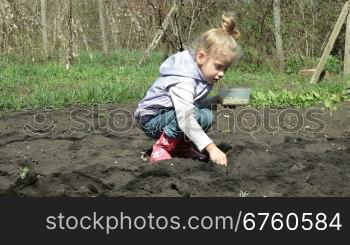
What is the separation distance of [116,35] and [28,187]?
37.2ft

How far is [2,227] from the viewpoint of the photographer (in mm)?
2385

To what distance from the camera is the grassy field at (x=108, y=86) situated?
571 centimetres

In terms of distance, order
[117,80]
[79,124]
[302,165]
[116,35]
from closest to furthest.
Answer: [302,165], [79,124], [117,80], [116,35]

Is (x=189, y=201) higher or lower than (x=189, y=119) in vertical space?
lower

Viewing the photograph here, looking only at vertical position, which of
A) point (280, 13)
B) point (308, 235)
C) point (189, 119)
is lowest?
point (308, 235)

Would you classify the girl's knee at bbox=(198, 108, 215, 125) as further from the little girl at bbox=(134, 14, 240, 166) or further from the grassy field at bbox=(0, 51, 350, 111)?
the grassy field at bbox=(0, 51, 350, 111)

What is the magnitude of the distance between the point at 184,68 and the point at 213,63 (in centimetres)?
17

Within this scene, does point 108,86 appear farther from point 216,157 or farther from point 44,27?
point 44,27

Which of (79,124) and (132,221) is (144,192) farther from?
(79,124)

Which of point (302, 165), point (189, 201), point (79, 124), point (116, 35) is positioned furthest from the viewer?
point (116, 35)

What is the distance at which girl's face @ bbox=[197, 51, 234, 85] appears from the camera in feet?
11.2

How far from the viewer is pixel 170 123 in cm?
362

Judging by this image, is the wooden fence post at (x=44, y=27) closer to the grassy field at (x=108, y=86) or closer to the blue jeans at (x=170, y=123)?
the grassy field at (x=108, y=86)

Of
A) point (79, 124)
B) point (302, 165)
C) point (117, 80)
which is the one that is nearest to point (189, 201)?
point (302, 165)
